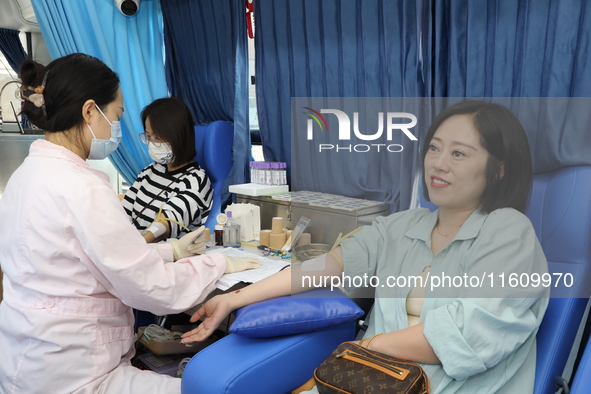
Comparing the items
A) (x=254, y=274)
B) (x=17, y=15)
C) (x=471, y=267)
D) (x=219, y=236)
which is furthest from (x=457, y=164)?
(x=17, y=15)

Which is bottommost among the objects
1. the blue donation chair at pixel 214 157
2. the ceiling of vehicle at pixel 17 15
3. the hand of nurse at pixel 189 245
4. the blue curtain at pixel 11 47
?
the hand of nurse at pixel 189 245

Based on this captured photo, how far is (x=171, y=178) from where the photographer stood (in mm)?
2244

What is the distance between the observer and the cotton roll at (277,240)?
186cm

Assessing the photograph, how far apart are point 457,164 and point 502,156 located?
11 centimetres

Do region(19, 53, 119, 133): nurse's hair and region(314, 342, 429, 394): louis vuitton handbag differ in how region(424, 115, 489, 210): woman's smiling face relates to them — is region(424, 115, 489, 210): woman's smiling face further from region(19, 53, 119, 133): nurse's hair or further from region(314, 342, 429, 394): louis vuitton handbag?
region(19, 53, 119, 133): nurse's hair

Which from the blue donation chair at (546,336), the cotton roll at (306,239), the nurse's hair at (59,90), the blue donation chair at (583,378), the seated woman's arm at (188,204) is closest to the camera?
the blue donation chair at (583,378)

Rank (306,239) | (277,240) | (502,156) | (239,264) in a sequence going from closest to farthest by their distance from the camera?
(502,156) → (239,264) → (306,239) → (277,240)

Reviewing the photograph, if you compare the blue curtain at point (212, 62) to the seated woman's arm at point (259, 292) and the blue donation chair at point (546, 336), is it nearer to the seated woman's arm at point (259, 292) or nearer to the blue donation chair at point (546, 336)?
the seated woman's arm at point (259, 292)

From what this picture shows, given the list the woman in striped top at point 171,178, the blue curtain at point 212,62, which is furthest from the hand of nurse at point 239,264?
the blue curtain at point 212,62

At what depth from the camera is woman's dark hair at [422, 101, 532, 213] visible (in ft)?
3.52

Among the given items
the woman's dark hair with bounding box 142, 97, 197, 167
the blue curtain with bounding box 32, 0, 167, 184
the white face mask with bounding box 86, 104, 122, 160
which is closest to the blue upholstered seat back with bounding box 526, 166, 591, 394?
the white face mask with bounding box 86, 104, 122, 160

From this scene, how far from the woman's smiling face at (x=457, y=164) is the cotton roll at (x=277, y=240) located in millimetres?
809

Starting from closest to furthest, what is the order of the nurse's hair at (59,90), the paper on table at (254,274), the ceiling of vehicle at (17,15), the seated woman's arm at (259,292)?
1. the nurse's hair at (59,90)
2. the seated woman's arm at (259,292)
3. the paper on table at (254,274)
4. the ceiling of vehicle at (17,15)

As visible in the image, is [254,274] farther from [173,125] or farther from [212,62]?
[212,62]
